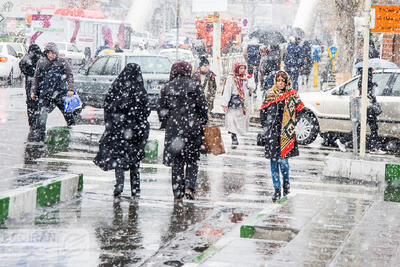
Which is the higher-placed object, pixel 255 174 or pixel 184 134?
pixel 184 134

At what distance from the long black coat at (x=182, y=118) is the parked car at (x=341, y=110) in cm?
649

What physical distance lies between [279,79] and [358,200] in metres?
1.65

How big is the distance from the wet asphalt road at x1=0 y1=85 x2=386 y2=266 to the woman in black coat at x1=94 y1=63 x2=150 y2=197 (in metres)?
0.47

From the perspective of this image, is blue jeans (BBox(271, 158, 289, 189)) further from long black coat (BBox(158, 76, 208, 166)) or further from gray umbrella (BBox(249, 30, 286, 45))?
gray umbrella (BBox(249, 30, 286, 45))

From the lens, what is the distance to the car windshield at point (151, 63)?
2015cm

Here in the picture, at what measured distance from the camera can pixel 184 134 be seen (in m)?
9.36

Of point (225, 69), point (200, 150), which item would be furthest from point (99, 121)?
point (225, 69)

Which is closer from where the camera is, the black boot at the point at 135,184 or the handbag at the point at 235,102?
the black boot at the point at 135,184

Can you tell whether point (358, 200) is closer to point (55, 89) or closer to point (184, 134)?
point (184, 134)

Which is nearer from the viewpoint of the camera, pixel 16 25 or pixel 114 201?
pixel 114 201

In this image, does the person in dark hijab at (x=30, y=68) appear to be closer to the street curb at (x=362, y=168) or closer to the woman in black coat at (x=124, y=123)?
the street curb at (x=362, y=168)

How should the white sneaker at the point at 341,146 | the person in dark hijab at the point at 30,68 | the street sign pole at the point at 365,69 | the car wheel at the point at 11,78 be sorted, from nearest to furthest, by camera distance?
the street sign pole at the point at 365,69
the white sneaker at the point at 341,146
the person in dark hijab at the point at 30,68
the car wheel at the point at 11,78

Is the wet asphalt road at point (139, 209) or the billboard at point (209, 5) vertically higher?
the billboard at point (209, 5)

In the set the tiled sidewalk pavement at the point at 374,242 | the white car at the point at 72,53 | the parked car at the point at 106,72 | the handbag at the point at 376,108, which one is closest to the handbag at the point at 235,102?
the handbag at the point at 376,108
